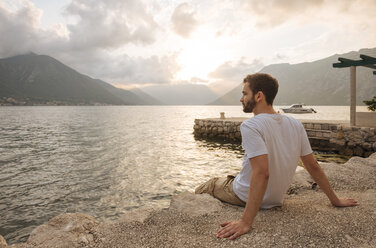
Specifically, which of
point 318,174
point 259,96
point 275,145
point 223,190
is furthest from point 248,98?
point 223,190

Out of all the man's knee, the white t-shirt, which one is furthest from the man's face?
the man's knee

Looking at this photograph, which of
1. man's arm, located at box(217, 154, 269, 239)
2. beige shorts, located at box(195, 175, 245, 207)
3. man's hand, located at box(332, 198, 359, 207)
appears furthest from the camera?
beige shorts, located at box(195, 175, 245, 207)

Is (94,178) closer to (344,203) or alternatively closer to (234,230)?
(234,230)

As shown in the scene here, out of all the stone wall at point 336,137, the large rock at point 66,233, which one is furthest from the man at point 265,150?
the stone wall at point 336,137

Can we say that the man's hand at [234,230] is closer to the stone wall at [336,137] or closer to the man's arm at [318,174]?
the man's arm at [318,174]

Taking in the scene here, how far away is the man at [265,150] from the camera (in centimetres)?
228

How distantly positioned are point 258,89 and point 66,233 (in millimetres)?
3341

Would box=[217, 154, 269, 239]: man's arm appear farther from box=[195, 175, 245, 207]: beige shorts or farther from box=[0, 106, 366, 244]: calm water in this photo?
box=[0, 106, 366, 244]: calm water

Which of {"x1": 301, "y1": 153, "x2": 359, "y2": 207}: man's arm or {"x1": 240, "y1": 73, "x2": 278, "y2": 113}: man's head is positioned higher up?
{"x1": 240, "y1": 73, "x2": 278, "y2": 113}: man's head

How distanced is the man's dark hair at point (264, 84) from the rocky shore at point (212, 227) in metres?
1.59

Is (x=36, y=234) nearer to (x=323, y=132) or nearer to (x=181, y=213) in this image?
(x=181, y=213)

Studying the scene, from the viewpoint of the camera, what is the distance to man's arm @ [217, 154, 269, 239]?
2.25 meters

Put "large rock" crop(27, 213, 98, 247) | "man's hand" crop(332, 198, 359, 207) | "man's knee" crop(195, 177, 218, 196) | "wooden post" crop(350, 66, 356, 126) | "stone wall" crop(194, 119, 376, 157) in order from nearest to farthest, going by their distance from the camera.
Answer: "large rock" crop(27, 213, 98, 247)
"man's hand" crop(332, 198, 359, 207)
"man's knee" crop(195, 177, 218, 196)
"stone wall" crop(194, 119, 376, 157)
"wooden post" crop(350, 66, 356, 126)

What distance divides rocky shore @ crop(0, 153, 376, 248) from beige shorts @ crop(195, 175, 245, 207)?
10 centimetres
